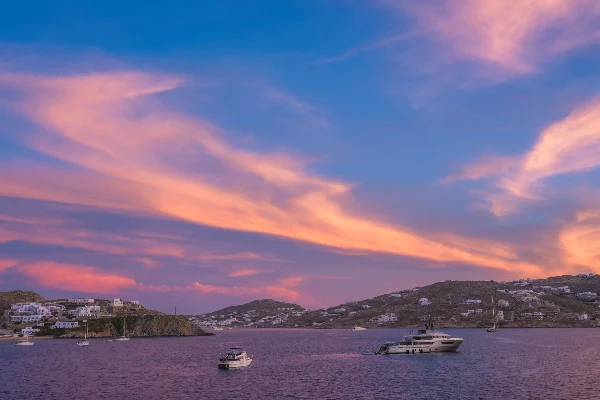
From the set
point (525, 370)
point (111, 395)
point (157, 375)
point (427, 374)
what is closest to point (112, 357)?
point (157, 375)

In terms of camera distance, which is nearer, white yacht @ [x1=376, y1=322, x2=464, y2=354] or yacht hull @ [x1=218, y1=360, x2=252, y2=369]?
yacht hull @ [x1=218, y1=360, x2=252, y2=369]

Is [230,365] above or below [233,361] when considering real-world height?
below

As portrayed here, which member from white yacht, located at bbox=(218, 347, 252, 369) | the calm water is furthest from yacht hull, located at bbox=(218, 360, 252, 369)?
the calm water

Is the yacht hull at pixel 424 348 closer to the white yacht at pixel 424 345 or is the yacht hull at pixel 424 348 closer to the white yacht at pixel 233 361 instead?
the white yacht at pixel 424 345

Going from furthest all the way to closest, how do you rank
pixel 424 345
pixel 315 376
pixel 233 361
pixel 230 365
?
pixel 424 345, pixel 233 361, pixel 230 365, pixel 315 376

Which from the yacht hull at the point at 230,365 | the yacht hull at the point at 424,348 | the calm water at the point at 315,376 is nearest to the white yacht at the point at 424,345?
the yacht hull at the point at 424,348

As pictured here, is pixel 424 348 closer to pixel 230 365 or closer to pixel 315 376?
pixel 315 376

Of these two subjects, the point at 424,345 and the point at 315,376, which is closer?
the point at 315,376

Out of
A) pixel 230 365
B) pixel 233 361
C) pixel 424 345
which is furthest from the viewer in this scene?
pixel 424 345

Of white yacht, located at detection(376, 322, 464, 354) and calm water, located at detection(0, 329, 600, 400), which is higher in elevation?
white yacht, located at detection(376, 322, 464, 354)

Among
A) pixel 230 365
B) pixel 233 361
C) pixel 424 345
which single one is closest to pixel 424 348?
pixel 424 345

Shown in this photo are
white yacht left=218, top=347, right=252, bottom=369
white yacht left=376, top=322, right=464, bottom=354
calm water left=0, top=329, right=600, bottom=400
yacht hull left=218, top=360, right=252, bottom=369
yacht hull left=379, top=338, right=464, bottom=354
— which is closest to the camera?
calm water left=0, top=329, right=600, bottom=400

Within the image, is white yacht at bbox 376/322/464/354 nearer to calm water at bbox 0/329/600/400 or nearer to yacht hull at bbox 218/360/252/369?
calm water at bbox 0/329/600/400

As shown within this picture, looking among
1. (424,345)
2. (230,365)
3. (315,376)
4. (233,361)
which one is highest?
(424,345)
